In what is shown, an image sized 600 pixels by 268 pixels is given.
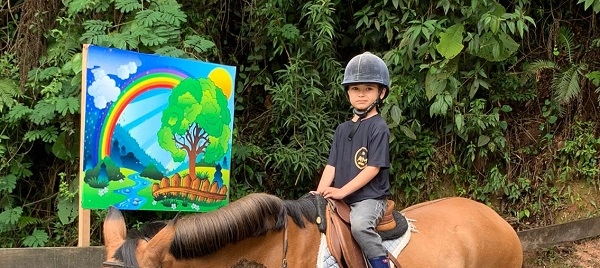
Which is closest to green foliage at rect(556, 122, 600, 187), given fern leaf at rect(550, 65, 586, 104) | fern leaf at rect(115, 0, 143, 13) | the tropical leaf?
fern leaf at rect(550, 65, 586, 104)

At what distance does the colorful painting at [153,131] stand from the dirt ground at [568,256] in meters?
3.24

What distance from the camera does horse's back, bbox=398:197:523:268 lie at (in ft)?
12.2

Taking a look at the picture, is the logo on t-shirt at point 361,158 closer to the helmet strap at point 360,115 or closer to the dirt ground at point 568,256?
the helmet strap at point 360,115

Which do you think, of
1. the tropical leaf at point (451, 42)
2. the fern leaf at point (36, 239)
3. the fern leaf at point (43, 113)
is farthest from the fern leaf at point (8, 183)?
the tropical leaf at point (451, 42)

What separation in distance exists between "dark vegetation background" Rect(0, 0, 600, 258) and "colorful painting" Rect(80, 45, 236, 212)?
54cm

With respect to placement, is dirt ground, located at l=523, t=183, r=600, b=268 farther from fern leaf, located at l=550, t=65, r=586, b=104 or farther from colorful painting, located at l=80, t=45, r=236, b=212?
colorful painting, located at l=80, t=45, r=236, b=212

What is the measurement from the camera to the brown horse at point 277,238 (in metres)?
2.70

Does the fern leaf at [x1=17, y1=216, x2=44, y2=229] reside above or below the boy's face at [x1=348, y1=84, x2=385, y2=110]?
below

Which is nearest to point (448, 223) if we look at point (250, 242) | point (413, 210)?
point (413, 210)

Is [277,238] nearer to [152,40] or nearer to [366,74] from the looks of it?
[366,74]

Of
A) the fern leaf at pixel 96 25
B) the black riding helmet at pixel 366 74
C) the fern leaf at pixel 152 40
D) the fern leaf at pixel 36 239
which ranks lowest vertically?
the fern leaf at pixel 36 239

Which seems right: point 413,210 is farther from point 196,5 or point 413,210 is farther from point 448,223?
point 196,5

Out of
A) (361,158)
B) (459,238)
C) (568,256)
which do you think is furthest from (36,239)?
(568,256)

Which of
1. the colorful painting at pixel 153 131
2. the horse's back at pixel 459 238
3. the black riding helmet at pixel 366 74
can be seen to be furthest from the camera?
the colorful painting at pixel 153 131
